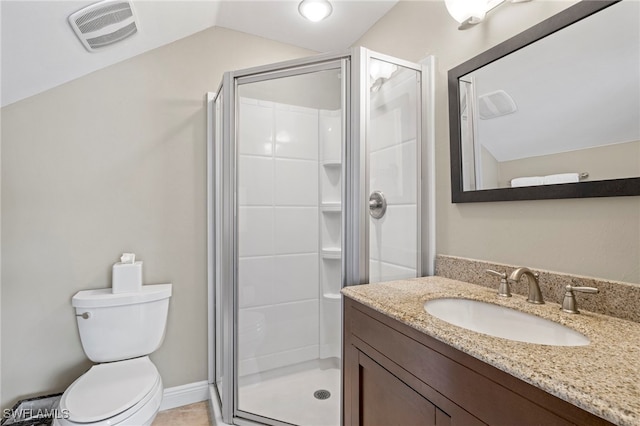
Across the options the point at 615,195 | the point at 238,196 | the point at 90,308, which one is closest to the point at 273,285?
the point at 238,196

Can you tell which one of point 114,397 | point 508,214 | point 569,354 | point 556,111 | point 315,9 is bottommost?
point 114,397

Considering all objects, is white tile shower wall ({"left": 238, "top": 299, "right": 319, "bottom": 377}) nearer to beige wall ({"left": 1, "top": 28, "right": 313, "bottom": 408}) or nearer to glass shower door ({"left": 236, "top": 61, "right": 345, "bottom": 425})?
glass shower door ({"left": 236, "top": 61, "right": 345, "bottom": 425})

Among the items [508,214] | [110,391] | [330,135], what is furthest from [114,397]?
[508,214]

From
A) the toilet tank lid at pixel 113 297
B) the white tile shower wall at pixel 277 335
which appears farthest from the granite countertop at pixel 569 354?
the toilet tank lid at pixel 113 297

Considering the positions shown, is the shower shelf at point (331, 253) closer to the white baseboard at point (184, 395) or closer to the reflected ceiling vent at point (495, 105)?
the reflected ceiling vent at point (495, 105)

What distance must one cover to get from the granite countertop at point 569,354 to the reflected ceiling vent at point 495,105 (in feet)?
2.30

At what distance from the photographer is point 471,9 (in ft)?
3.89

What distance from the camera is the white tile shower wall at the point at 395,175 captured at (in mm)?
1390

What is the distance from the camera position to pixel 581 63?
94 cm

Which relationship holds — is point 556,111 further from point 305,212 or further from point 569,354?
point 305,212

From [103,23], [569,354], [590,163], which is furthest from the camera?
[103,23]

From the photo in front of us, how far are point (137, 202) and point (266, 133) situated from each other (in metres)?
→ 0.85

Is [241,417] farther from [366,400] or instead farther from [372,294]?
[372,294]

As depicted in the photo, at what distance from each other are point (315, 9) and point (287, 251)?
1368 mm
